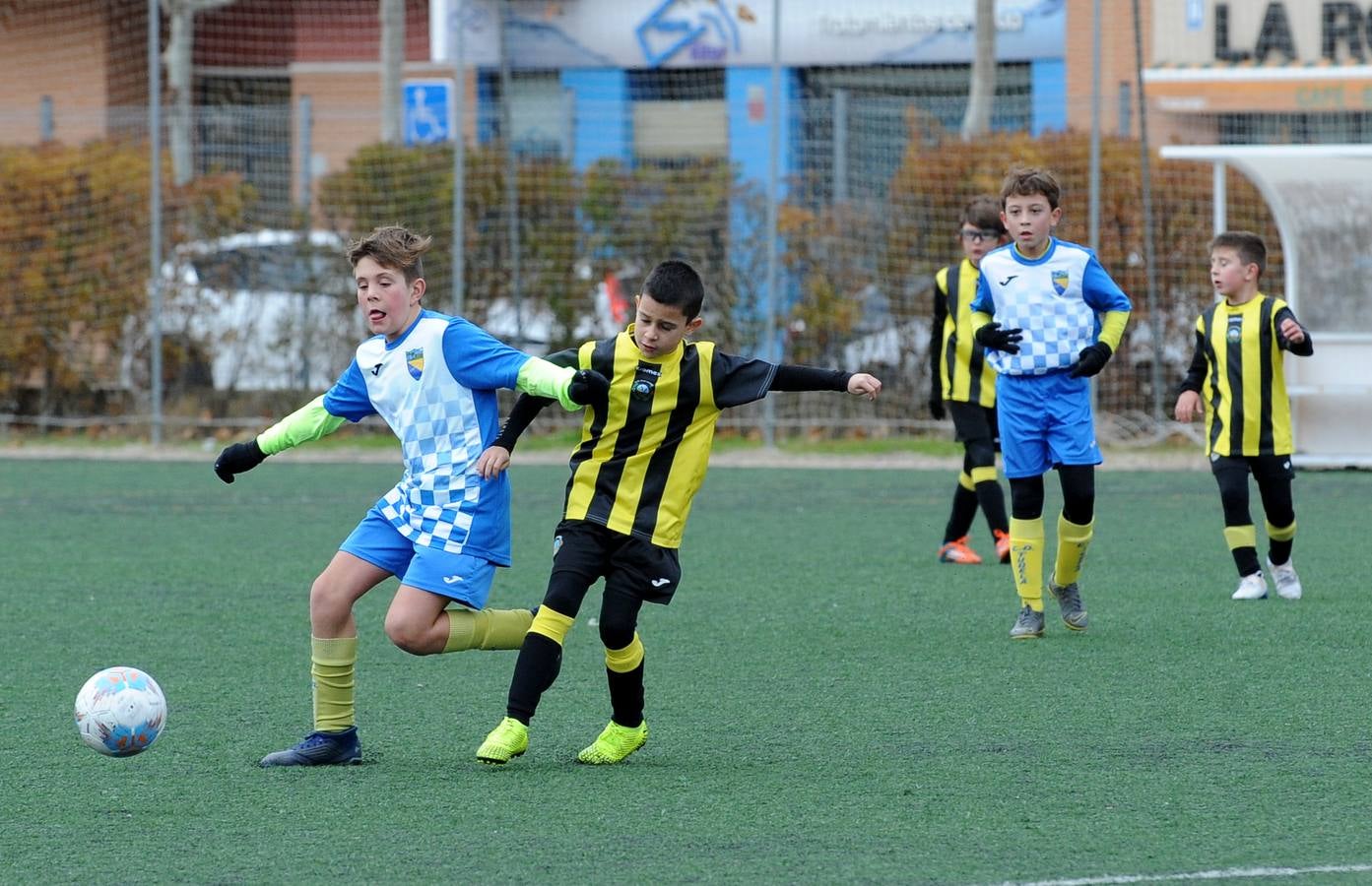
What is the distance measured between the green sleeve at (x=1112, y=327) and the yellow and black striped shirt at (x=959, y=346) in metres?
2.06

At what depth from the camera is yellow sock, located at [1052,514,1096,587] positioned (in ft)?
24.7

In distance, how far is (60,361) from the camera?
16.8 metres

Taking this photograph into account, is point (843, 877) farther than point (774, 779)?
No

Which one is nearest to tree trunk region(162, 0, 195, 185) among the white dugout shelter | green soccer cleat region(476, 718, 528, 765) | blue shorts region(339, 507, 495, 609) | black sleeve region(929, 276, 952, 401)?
the white dugout shelter

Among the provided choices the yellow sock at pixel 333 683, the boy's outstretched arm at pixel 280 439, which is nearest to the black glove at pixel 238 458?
the boy's outstretched arm at pixel 280 439

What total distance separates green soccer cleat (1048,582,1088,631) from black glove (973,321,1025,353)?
3.16 ft

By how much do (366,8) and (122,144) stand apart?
8.09 meters

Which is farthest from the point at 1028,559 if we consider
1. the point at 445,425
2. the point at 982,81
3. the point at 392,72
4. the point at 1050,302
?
the point at 392,72

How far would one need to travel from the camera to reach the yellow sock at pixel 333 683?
5.39m

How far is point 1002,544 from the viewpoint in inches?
382

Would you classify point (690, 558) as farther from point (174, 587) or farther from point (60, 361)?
point (60, 361)

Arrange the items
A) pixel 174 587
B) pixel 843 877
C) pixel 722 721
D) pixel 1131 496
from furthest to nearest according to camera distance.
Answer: pixel 1131 496
pixel 174 587
pixel 722 721
pixel 843 877

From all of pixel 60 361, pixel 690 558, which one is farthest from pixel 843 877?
pixel 60 361

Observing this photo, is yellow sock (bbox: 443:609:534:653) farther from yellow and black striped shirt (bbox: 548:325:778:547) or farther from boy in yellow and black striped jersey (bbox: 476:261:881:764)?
yellow and black striped shirt (bbox: 548:325:778:547)
